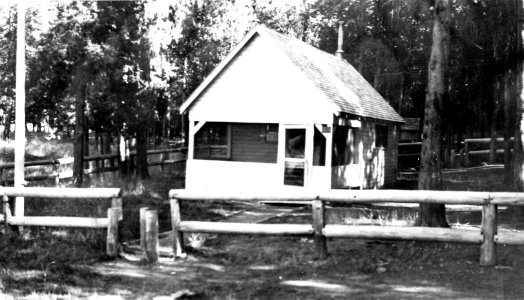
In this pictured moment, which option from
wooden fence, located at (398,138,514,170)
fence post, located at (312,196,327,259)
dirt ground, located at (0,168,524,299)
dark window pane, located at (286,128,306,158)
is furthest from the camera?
wooden fence, located at (398,138,514,170)

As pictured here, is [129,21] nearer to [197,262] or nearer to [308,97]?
[308,97]

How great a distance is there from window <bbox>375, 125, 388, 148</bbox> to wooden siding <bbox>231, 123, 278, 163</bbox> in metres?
5.02

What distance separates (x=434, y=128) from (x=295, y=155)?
8242 mm

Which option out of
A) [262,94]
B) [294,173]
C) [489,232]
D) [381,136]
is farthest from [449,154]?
[489,232]

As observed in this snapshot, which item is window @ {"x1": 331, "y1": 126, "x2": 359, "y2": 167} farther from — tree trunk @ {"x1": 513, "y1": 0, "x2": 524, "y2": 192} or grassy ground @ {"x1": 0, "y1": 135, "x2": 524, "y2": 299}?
grassy ground @ {"x1": 0, "y1": 135, "x2": 524, "y2": 299}

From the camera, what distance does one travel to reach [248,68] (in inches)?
709

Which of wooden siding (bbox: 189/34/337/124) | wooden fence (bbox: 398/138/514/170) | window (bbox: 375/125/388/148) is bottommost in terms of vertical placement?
wooden fence (bbox: 398/138/514/170)

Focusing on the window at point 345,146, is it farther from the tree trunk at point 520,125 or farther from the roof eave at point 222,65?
the tree trunk at point 520,125

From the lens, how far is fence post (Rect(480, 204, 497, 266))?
7430 millimetres

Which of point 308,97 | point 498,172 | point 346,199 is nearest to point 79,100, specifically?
point 308,97

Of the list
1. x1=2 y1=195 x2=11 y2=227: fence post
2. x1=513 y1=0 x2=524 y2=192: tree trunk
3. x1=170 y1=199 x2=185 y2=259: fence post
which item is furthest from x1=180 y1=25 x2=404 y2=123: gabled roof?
x1=170 y1=199 x2=185 y2=259: fence post

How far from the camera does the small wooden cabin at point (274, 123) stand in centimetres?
1706

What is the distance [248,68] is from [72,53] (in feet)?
18.5

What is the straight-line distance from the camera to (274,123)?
17.7 metres
